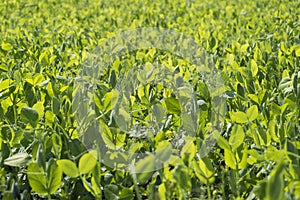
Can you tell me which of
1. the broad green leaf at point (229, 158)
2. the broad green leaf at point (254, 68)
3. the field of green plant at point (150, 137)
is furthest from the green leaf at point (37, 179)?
the broad green leaf at point (254, 68)

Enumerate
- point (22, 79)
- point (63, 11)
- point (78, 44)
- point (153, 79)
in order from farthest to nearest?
point (63, 11) → point (78, 44) → point (22, 79) → point (153, 79)

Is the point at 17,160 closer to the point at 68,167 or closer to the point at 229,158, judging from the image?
the point at 68,167

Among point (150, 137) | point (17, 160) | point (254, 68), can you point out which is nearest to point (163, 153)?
point (150, 137)

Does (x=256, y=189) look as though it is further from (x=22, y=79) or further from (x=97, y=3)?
(x=97, y=3)

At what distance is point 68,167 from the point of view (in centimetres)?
119

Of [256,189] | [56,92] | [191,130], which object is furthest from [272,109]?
[56,92]

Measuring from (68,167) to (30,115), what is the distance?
377 mm

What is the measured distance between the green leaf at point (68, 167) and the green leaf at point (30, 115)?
361 millimetres

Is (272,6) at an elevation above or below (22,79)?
below

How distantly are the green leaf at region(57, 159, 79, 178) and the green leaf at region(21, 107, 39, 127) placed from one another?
1.19ft

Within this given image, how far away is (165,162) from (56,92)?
0.75 m

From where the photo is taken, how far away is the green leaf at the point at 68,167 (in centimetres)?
117

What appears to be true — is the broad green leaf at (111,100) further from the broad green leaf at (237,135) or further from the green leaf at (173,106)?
the broad green leaf at (237,135)

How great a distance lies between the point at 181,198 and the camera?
1048 mm
